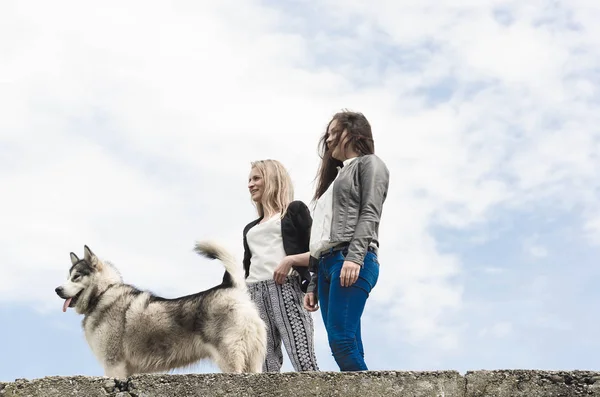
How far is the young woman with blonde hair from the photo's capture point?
5961 millimetres

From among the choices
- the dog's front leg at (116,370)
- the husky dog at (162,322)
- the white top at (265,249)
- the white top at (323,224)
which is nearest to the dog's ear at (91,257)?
the husky dog at (162,322)

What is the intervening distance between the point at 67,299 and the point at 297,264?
154 inches

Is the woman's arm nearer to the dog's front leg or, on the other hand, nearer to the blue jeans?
the blue jeans

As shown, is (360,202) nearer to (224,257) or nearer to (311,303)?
(311,303)

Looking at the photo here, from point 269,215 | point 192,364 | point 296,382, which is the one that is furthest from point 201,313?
point 296,382

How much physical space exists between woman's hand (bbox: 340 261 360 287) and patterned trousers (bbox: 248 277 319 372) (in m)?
1.39

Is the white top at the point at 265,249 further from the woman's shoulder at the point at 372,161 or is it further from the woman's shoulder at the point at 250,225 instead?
the woman's shoulder at the point at 372,161

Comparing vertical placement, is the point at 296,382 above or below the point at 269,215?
below

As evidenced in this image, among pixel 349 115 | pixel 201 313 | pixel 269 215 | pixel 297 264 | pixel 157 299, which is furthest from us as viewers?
pixel 157 299

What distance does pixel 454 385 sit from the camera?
4.19m

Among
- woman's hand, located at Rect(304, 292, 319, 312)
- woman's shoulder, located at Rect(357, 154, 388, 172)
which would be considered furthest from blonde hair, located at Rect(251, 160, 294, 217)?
woman's shoulder, located at Rect(357, 154, 388, 172)

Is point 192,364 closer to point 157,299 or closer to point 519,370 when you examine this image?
point 157,299

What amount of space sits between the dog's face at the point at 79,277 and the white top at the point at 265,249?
323 cm

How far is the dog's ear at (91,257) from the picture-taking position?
8914 millimetres
